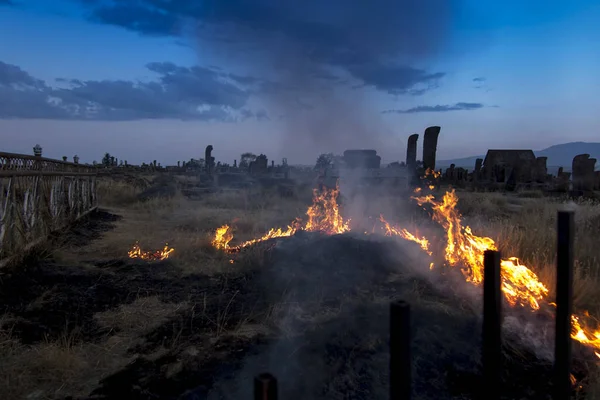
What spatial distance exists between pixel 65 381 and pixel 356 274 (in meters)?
5.13

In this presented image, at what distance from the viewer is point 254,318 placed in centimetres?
568

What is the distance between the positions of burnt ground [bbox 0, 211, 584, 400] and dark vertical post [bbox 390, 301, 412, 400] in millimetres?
2268

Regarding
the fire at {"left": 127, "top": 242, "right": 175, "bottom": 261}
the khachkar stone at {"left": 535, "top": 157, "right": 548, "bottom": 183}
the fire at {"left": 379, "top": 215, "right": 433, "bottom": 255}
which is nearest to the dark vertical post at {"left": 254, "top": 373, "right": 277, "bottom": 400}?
the fire at {"left": 379, "top": 215, "right": 433, "bottom": 255}

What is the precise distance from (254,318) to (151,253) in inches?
203

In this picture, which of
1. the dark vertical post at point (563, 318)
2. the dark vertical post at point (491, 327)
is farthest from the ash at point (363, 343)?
the dark vertical post at point (491, 327)

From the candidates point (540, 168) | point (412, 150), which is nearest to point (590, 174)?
point (540, 168)

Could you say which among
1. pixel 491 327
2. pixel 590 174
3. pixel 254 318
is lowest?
pixel 254 318

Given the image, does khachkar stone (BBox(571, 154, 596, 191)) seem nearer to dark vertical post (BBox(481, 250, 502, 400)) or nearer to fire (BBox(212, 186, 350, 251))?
fire (BBox(212, 186, 350, 251))

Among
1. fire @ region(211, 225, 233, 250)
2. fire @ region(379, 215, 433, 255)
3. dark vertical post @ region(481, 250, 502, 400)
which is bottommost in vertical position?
fire @ region(211, 225, 233, 250)

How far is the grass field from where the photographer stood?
3.90m

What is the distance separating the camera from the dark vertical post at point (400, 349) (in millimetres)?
1547

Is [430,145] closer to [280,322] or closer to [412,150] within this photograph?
[412,150]

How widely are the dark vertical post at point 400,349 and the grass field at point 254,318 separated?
2.28 metres

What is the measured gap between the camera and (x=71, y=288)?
696 centimetres
